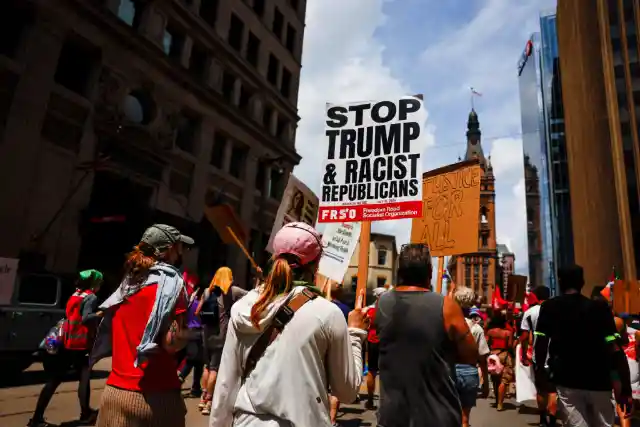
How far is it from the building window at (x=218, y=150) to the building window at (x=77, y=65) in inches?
279

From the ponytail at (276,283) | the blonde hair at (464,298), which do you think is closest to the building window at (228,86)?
the blonde hair at (464,298)

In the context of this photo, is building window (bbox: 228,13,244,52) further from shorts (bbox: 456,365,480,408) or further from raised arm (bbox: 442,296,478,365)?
raised arm (bbox: 442,296,478,365)

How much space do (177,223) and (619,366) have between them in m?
17.0

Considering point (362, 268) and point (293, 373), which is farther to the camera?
point (362, 268)

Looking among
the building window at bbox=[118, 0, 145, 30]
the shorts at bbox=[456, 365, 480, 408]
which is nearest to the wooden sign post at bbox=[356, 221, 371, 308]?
the shorts at bbox=[456, 365, 480, 408]

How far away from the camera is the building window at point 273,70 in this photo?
1086 inches

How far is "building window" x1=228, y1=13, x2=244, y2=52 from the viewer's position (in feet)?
79.2

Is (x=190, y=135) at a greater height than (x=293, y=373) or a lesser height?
greater

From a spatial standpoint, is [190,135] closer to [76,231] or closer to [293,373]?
[76,231]

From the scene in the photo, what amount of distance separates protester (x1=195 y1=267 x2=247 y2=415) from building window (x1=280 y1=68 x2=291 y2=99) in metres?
23.6

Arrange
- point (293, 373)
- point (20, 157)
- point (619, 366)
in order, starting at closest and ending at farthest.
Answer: point (293, 373), point (619, 366), point (20, 157)

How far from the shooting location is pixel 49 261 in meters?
13.1

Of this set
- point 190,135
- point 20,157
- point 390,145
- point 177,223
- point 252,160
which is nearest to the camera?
point 390,145

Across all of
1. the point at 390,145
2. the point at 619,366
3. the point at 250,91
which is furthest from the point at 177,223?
the point at 619,366
